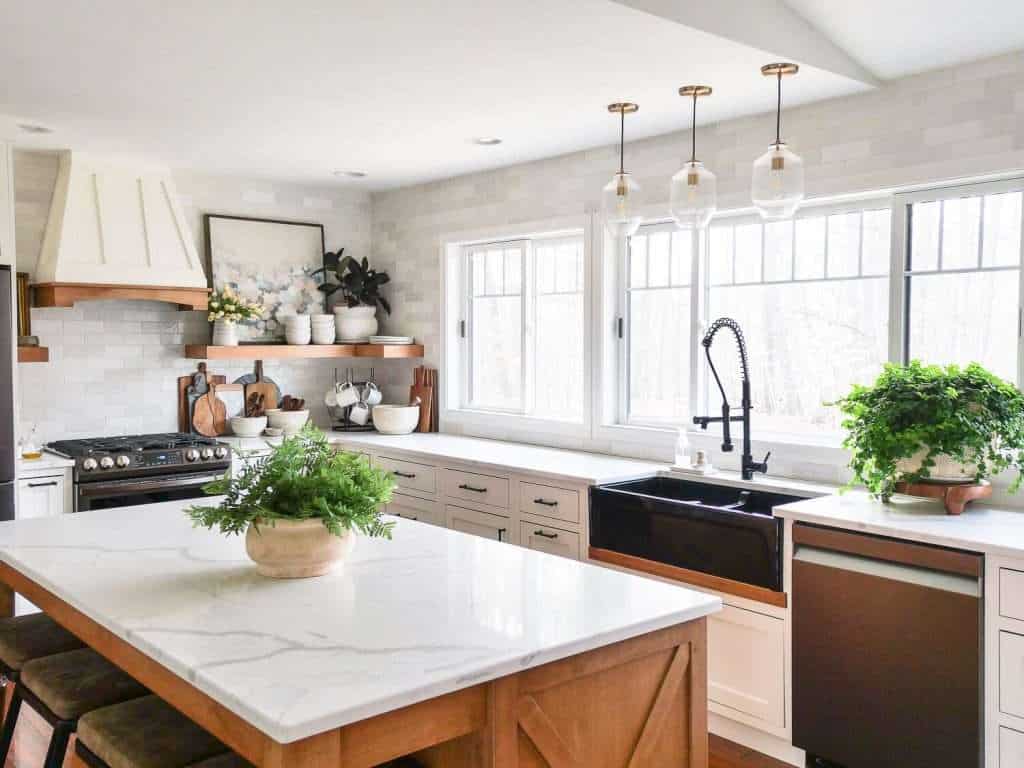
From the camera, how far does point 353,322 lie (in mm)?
6031

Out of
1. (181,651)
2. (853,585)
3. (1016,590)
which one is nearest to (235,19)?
(181,651)

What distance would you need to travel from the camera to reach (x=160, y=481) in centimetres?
477

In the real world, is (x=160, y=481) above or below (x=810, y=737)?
above

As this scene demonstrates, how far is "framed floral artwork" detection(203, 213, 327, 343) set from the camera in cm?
560

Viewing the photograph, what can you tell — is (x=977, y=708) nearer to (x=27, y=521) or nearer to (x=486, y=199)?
(x=27, y=521)

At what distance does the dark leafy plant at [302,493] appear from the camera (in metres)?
2.17

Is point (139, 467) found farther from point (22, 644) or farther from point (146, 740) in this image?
point (146, 740)

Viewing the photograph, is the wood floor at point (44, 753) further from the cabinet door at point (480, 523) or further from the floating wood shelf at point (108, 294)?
the floating wood shelf at point (108, 294)

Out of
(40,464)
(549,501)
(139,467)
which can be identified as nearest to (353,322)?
(139,467)

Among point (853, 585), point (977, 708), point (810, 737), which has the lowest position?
point (810, 737)

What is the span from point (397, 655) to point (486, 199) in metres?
4.02

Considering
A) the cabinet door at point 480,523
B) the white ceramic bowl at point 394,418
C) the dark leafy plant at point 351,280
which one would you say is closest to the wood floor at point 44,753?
the cabinet door at point 480,523

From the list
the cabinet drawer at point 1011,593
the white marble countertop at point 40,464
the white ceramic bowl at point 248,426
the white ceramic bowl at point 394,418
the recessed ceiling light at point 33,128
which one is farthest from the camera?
the white ceramic bowl at point 394,418

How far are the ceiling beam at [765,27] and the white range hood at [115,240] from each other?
3275mm
